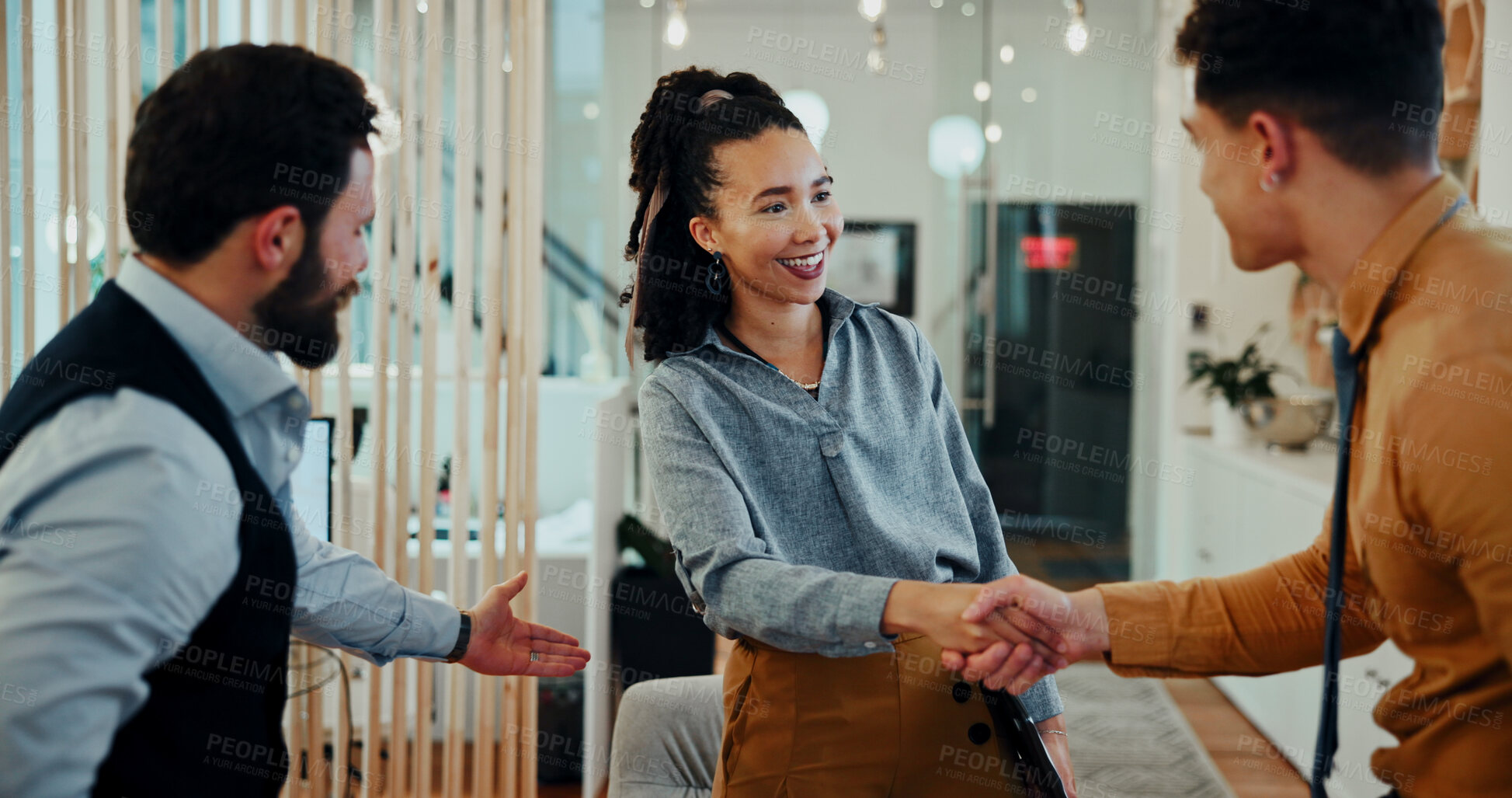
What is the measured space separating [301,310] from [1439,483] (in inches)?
44.6

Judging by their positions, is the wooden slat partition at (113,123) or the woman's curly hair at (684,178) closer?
the woman's curly hair at (684,178)

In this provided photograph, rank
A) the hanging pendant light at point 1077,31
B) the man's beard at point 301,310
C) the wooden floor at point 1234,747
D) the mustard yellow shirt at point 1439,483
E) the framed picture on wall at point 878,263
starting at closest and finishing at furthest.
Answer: the mustard yellow shirt at point 1439,483
the man's beard at point 301,310
the wooden floor at point 1234,747
the hanging pendant light at point 1077,31
the framed picture on wall at point 878,263

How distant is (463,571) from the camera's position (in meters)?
2.54

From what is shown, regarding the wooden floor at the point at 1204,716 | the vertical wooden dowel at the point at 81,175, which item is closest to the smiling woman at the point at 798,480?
the vertical wooden dowel at the point at 81,175

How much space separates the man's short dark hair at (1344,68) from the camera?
0.97m

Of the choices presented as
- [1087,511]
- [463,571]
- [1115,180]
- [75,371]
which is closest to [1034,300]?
[1115,180]

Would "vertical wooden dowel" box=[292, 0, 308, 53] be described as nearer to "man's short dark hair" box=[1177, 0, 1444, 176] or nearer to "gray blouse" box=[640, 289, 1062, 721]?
"gray blouse" box=[640, 289, 1062, 721]

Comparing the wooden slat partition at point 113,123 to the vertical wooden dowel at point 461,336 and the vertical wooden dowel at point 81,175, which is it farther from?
the vertical wooden dowel at point 461,336

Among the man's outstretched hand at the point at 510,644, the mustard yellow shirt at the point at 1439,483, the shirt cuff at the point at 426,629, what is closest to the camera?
the mustard yellow shirt at the point at 1439,483

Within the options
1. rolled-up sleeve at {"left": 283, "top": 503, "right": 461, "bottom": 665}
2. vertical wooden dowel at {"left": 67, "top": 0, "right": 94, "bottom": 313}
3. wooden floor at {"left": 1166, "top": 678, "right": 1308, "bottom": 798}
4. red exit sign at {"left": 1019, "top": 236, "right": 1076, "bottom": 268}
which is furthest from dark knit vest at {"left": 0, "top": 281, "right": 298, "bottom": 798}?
red exit sign at {"left": 1019, "top": 236, "right": 1076, "bottom": 268}

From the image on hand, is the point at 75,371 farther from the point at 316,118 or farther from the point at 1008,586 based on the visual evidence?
the point at 1008,586

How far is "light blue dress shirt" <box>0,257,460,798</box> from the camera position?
0.87 metres

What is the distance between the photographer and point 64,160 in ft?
8.09

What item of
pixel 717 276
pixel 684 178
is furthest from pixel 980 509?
pixel 684 178
